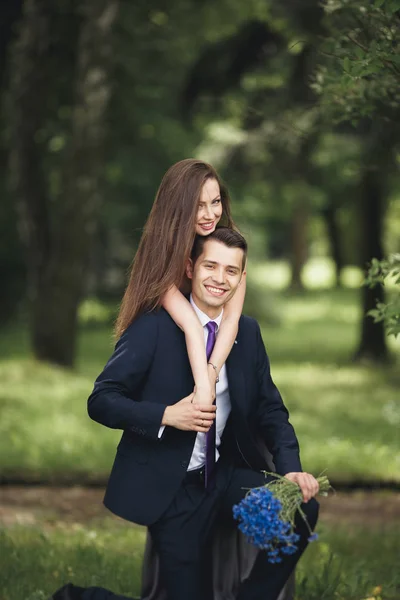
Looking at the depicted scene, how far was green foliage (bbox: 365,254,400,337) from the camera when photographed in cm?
424

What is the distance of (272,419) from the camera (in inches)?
152

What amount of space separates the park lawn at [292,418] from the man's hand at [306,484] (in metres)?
0.89

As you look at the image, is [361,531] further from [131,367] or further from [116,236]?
[116,236]

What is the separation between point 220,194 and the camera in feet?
12.7

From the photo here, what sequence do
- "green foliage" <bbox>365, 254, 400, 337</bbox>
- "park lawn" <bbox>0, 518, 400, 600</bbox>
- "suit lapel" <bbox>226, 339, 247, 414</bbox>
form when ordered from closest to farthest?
"suit lapel" <bbox>226, 339, 247, 414</bbox> < "green foliage" <bbox>365, 254, 400, 337</bbox> < "park lawn" <bbox>0, 518, 400, 600</bbox>

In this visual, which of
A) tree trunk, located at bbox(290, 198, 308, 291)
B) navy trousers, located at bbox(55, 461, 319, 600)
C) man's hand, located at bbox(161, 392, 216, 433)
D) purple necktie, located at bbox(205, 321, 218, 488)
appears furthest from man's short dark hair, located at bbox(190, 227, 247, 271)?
tree trunk, located at bbox(290, 198, 308, 291)

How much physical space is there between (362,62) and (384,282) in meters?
1.03

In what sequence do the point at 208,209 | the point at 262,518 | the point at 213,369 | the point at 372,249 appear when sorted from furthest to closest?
1. the point at 372,249
2. the point at 208,209
3. the point at 213,369
4. the point at 262,518

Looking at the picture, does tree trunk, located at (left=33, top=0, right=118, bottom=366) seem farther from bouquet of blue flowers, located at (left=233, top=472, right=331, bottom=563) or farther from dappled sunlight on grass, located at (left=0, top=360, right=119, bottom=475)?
bouquet of blue flowers, located at (left=233, top=472, right=331, bottom=563)

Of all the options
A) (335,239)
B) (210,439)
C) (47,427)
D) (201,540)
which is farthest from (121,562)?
(335,239)

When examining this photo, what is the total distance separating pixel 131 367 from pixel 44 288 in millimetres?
10022

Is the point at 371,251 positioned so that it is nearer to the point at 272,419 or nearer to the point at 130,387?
the point at 272,419

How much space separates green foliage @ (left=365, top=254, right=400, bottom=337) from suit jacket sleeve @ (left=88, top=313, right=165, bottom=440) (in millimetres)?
1086

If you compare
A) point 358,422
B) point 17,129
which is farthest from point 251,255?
point 358,422
